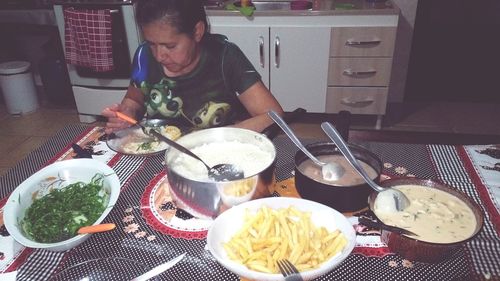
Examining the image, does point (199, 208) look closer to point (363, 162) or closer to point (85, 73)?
point (363, 162)

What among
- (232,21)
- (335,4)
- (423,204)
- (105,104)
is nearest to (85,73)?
(105,104)

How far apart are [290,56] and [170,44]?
192cm

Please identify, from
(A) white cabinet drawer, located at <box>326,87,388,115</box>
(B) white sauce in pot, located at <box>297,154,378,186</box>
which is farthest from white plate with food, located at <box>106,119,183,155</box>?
(A) white cabinet drawer, located at <box>326,87,388,115</box>

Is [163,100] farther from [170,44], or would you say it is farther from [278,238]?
[278,238]

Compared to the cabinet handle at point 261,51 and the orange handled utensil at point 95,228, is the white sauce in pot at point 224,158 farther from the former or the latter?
the cabinet handle at point 261,51

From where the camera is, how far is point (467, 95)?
4.06 meters

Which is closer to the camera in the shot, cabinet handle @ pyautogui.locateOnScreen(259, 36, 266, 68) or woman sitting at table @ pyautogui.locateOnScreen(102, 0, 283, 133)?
woman sitting at table @ pyautogui.locateOnScreen(102, 0, 283, 133)

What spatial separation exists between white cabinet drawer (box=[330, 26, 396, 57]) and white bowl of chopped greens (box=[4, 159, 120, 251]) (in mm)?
2431

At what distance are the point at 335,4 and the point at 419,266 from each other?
279 centimetres

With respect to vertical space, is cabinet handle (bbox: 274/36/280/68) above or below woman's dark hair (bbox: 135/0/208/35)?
below

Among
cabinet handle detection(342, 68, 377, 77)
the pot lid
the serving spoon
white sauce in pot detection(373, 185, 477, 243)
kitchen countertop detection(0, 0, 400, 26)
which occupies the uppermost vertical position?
kitchen countertop detection(0, 0, 400, 26)

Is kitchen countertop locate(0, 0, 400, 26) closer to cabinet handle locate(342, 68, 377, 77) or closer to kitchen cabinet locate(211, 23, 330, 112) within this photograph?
kitchen cabinet locate(211, 23, 330, 112)

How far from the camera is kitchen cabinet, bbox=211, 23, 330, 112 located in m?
3.16

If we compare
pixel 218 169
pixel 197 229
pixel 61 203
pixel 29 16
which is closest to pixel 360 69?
pixel 218 169
